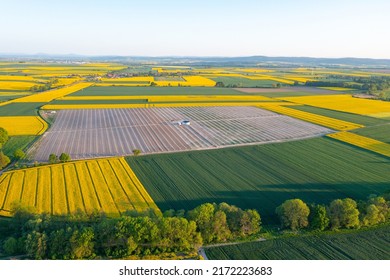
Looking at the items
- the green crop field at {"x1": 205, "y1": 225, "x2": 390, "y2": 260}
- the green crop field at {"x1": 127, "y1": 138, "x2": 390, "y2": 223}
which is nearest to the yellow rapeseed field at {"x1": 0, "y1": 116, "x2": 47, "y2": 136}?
the green crop field at {"x1": 127, "y1": 138, "x2": 390, "y2": 223}

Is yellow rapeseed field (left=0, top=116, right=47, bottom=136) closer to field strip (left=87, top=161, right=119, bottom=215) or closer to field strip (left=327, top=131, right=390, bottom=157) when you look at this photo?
field strip (left=87, top=161, right=119, bottom=215)

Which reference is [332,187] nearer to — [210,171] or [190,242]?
[210,171]

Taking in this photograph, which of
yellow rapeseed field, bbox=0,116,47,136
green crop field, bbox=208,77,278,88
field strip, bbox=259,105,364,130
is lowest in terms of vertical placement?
yellow rapeseed field, bbox=0,116,47,136

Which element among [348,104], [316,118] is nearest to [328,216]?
[316,118]

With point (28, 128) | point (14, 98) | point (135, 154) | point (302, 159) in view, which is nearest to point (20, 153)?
point (135, 154)

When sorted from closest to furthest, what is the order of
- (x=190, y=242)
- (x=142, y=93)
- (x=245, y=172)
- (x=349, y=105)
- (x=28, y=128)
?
(x=190, y=242), (x=245, y=172), (x=28, y=128), (x=349, y=105), (x=142, y=93)

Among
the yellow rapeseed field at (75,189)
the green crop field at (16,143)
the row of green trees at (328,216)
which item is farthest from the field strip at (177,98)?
the row of green trees at (328,216)

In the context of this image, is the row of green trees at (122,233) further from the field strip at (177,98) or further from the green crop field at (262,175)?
the field strip at (177,98)
